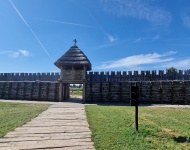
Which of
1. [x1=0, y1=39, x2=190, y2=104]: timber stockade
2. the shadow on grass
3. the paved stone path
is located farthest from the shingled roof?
the shadow on grass

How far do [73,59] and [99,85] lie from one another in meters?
3.99

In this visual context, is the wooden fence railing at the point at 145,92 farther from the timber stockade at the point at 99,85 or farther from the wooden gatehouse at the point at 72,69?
the wooden gatehouse at the point at 72,69

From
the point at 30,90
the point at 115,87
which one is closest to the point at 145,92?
the point at 115,87

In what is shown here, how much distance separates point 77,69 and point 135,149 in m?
19.5

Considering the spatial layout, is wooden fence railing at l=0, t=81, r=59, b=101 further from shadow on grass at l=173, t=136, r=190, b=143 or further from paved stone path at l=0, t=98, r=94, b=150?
shadow on grass at l=173, t=136, r=190, b=143

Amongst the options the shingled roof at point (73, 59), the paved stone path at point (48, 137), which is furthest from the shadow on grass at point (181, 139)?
the shingled roof at point (73, 59)

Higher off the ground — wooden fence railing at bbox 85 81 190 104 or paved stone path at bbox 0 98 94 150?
wooden fence railing at bbox 85 81 190 104

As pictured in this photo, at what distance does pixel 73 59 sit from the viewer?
24.8 m

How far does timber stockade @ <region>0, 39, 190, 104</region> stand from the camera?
22.9m

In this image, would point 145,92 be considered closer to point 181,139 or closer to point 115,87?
point 115,87

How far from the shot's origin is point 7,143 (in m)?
6.61

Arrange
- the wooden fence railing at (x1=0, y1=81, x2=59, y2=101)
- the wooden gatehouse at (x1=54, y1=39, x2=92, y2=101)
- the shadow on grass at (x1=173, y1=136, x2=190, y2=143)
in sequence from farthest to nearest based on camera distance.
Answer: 1. the wooden fence railing at (x1=0, y1=81, x2=59, y2=101)
2. the wooden gatehouse at (x1=54, y1=39, x2=92, y2=101)
3. the shadow on grass at (x1=173, y1=136, x2=190, y2=143)

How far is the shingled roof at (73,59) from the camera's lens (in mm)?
24373

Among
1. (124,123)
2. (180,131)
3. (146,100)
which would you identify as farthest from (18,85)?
(180,131)
